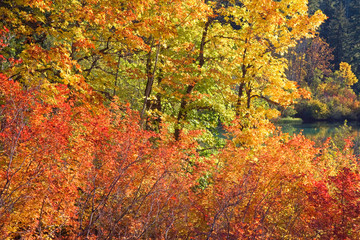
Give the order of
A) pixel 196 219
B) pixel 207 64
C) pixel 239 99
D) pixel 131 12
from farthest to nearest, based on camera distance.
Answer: pixel 207 64 < pixel 239 99 < pixel 131 12 < pixel 196 219

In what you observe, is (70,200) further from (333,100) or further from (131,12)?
(333,100)

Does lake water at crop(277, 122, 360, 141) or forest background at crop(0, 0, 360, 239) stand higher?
forest background at crop(0, 0, 360, 239)

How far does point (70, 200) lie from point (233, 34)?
7.36 m

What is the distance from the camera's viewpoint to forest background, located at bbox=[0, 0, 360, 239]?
521cm

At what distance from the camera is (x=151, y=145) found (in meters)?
9.45

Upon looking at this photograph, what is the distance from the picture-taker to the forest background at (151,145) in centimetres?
521

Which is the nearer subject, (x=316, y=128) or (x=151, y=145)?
(x=151, y=145)

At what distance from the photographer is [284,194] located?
6754 mm

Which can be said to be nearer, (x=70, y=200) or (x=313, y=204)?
(x=70, y=200)

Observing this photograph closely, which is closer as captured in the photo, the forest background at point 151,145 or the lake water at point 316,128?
the forest background at point 151,145

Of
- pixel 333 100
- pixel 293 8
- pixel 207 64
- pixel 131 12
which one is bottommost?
pixel 333 100

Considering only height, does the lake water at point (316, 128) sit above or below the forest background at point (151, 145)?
below

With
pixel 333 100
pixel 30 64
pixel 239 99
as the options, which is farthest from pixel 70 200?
pixel 333 100

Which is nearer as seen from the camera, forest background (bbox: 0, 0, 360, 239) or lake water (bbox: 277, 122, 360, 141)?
forest background (bbox: 0, 0, 360, 239)
